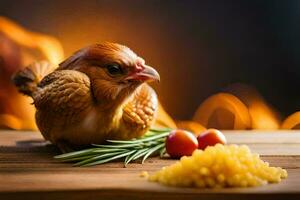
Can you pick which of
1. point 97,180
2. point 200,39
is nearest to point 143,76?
point 97,180

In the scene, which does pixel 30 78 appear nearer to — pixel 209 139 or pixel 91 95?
pixel 91 95

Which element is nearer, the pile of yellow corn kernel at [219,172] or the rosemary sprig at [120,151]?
the pile of yellow corn kernel at [219,172]

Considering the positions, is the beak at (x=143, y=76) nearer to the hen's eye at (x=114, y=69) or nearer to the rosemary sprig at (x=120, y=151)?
the hen's eye at (x=114, y=69)

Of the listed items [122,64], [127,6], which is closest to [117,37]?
Result: [127,6]

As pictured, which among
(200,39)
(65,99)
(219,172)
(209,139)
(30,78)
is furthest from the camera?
(200,39)

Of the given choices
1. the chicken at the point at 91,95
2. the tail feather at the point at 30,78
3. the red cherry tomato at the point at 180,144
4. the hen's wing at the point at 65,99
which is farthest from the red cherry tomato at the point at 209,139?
the tail feather at the point at 30,78

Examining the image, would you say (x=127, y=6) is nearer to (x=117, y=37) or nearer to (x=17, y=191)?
(x=117, y=37)
